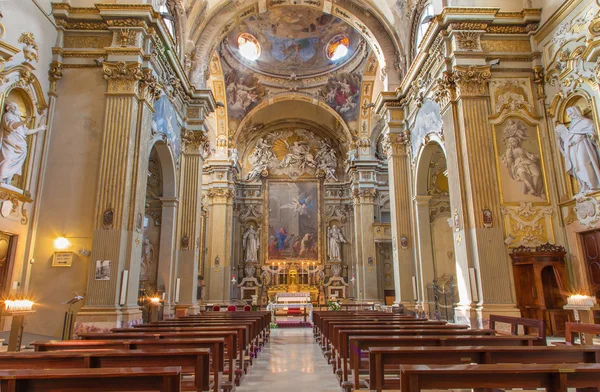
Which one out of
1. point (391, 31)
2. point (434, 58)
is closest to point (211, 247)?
point (391, 31)

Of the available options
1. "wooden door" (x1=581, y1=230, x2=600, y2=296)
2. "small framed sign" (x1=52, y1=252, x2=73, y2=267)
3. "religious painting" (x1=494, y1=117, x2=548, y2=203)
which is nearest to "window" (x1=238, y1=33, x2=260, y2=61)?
"religious painting" (x1=494, y1=117, x2=548, y2=203)

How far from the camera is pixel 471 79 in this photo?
34.3 ft

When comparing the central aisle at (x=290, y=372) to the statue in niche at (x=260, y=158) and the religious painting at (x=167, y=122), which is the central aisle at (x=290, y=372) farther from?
the statue in niche at (x=260, y=158)

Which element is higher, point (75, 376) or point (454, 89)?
point (454, 89)

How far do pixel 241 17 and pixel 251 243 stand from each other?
13.4m

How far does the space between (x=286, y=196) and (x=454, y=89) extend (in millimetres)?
16961

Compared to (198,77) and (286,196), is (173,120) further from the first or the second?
(286,196)

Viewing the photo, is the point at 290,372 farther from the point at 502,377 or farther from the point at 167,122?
the point at 167,122

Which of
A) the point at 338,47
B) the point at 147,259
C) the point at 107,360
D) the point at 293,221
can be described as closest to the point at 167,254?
the point at 147,259

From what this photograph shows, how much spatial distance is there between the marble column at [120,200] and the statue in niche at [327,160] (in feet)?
56.9

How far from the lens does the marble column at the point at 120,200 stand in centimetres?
898

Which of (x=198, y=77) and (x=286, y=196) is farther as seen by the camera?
(x=286, y=196)

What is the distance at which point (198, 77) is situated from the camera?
15.3 m

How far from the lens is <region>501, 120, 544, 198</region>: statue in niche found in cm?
1005
